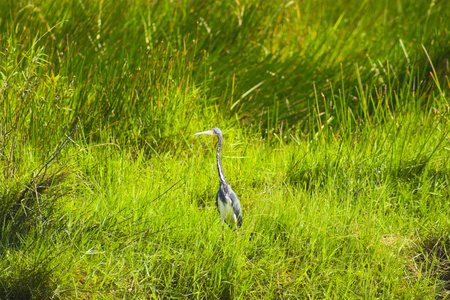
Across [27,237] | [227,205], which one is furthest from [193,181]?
[27,237]

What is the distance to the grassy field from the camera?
2303 mm

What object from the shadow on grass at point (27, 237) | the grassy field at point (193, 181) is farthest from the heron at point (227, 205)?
the shadow on grass at point (27, 237)

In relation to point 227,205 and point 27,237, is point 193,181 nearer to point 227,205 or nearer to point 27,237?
point 227,205

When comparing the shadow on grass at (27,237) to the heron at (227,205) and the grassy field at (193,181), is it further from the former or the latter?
the heron at (227,205)

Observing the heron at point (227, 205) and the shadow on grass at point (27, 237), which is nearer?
the shadow on grass at point (27, 237)

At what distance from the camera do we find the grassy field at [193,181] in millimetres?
2303

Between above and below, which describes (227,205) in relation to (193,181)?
above

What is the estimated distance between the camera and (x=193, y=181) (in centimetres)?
287

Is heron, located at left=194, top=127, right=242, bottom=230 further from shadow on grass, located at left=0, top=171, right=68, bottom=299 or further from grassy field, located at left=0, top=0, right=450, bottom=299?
shadow on grass, located at left=0, top=171, right=68, bottom=299

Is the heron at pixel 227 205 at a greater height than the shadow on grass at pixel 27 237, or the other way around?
the heron at pixel 227 205

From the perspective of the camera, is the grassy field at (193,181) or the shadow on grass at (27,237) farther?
the grassy field at (193,181)

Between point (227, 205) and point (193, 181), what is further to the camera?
point (193, 181)

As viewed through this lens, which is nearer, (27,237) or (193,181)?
(27,237)

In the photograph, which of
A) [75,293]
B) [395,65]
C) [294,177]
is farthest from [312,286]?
[395,65]
